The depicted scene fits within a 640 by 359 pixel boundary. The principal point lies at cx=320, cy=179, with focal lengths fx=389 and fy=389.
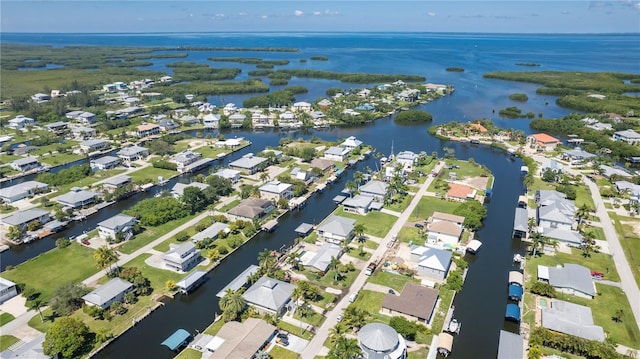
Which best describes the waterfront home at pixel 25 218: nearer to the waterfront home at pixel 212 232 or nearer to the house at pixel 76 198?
the house at pixel 76 198

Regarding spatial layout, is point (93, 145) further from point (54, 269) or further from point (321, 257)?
point (321, 257)

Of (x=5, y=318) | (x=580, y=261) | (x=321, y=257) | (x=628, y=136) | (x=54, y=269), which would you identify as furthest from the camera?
(x=628, y=136)

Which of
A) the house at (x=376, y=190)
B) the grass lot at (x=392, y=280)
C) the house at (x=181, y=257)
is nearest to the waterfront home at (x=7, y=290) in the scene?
the house at (x=181, y=257)

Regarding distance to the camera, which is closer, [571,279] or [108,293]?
[108,293]

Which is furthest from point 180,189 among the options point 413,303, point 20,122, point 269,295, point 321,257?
point 20,122

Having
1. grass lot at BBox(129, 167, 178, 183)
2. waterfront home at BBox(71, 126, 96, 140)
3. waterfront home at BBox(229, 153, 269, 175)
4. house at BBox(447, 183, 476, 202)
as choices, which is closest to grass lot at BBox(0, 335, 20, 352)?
grass lot at BBox(129, 167, 178, 183)

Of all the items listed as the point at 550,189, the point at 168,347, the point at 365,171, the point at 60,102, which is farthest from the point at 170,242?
the point at 60,102

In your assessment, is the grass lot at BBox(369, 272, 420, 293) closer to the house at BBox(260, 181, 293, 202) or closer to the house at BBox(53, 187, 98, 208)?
the house at BBox(260, 181, 293, 202)
